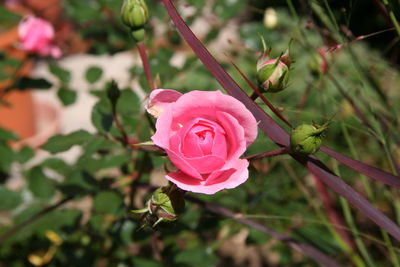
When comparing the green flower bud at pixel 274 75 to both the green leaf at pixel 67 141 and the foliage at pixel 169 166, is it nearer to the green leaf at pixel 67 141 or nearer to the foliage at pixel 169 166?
the foliage at pixel 169 166

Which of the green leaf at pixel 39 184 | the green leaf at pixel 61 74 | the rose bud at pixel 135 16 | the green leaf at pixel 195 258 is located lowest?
the green leaf at pixel 195 258

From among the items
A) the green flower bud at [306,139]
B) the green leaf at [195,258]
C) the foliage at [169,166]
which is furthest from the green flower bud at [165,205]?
the green leaf at [195,258]

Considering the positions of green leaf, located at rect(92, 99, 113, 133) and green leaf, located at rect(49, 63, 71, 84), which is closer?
green leaf, located at rect(92, 99, 113, 133)

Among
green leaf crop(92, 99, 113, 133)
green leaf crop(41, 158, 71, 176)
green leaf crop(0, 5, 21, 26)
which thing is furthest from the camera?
green leaf crop(0, 5, 21, 26)

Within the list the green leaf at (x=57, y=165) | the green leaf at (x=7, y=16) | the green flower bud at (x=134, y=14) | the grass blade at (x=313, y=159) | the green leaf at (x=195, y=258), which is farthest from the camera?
the green leaf at (x=7, y=16)

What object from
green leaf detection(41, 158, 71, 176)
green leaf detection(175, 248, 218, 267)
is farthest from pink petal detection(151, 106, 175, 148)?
green leaf detection(41, 158, 71, 176)

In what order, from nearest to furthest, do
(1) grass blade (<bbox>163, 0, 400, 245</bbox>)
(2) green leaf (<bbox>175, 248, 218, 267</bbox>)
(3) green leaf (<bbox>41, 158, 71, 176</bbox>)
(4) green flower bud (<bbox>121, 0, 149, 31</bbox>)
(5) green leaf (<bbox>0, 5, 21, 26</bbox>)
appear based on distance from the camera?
(1) grass blade (<bbox>163, 0, 400, 245</bbox>), (4) green flower bud (<bbox>121, 0, 149, 31</bbox>), (2) green leaf (<bbox>175, 248, 218, 267</bbox>), (3) green leaf (<bbox>41, 158, 71, 176</bbox>), (5) green leaf (<bbox>0, 5, 21, 26</bbox>)

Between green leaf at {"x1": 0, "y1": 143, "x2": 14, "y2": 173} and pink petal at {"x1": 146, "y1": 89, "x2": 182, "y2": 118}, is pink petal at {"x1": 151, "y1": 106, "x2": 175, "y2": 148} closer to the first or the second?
pink petal at {"x1": 146, "y1": 89, "x2": 182, "y2": 118}

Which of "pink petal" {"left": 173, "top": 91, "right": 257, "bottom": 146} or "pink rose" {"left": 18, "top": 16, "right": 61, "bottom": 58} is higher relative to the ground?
"pink petal" {"left": 173, "top": 91, "right": 257, "bottom": 146}
